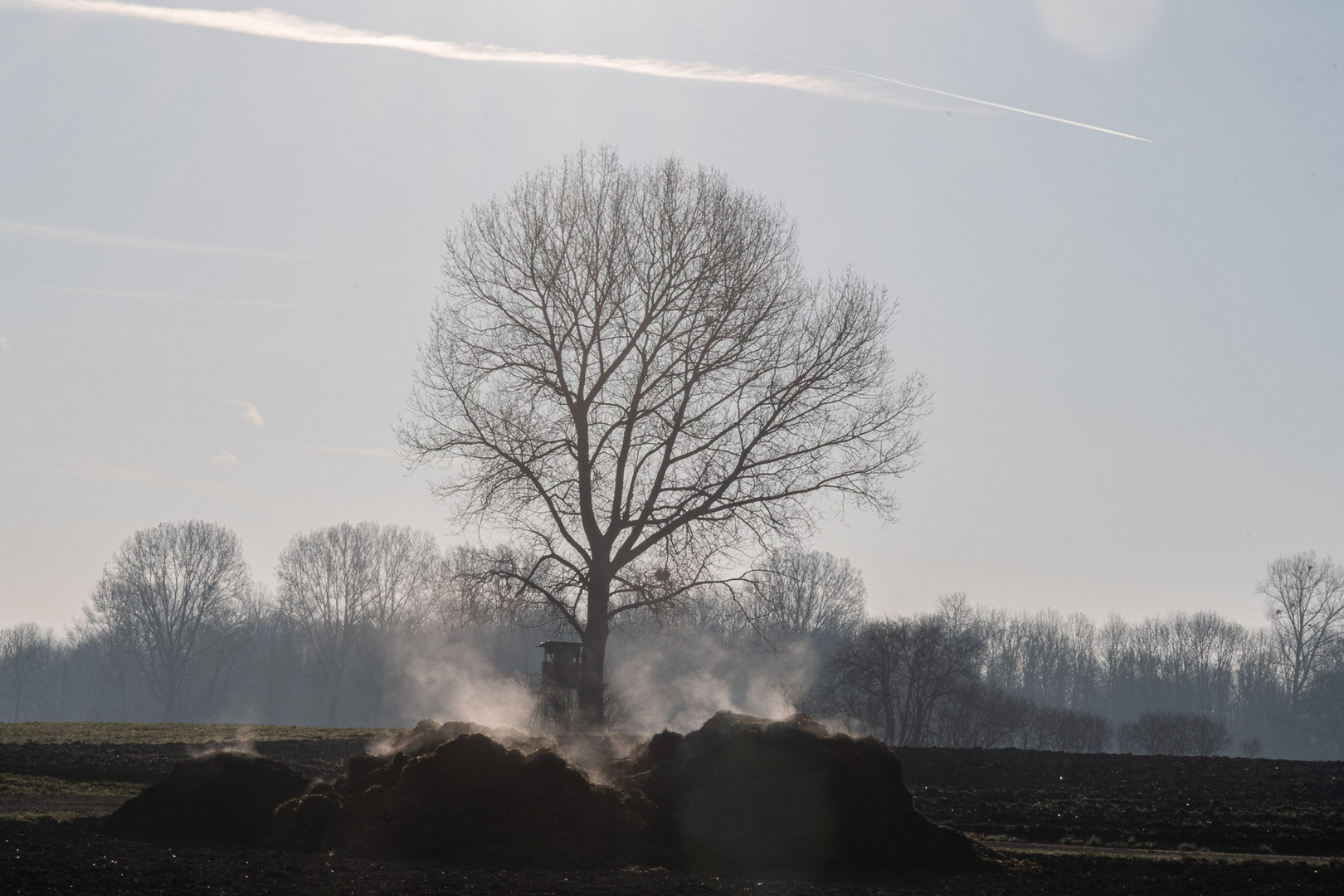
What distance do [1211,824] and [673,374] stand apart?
14.4 meters

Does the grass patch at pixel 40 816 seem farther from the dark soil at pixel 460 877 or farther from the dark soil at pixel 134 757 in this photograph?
the dark soil at pixel 134 757

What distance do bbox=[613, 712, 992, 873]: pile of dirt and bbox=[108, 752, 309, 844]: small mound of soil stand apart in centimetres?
436

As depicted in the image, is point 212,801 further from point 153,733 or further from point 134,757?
point 153,733

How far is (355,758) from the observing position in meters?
13.9

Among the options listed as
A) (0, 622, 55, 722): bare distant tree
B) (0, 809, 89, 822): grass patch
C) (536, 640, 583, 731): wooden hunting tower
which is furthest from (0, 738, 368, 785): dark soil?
(0, 622, 55, 722): bare distant tree

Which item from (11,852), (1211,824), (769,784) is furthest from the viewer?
(1211,824)

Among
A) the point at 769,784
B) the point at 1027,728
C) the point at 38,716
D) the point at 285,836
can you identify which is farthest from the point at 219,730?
the point at 38,716

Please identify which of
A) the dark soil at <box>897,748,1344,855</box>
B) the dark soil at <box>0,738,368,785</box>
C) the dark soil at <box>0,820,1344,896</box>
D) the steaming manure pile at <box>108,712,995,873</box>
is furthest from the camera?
the dark soil at <box>0,738,368,785</box>

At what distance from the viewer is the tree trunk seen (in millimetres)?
23703

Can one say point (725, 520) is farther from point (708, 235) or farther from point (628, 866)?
point (628, 866)

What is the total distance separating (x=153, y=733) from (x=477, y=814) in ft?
54.7

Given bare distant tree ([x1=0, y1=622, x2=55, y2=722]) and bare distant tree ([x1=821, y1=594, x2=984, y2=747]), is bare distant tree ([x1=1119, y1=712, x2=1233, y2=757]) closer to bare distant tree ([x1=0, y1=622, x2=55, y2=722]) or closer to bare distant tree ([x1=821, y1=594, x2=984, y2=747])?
bare distant tree ([x1=821, y1=594, x2=984, y2=747])

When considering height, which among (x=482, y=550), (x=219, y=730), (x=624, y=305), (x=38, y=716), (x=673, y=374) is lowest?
(x=38, y=716)

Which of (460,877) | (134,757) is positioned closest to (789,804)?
(460,877)
